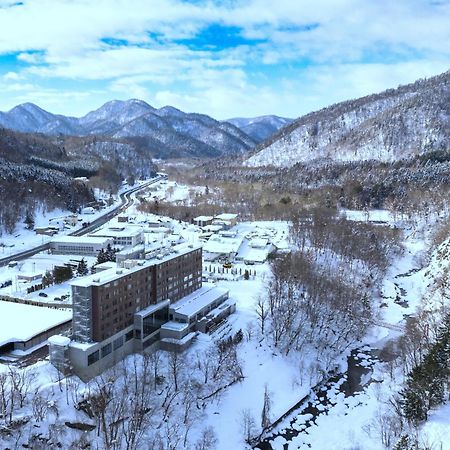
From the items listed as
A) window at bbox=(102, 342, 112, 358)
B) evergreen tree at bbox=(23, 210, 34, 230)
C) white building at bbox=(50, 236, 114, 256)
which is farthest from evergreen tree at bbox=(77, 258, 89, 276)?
evergreen tree at bbox=(23, 210, 34, 230)

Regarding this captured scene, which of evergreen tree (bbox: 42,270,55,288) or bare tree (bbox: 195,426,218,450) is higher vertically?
evergreen tree (bbox: 42,270,55,288)

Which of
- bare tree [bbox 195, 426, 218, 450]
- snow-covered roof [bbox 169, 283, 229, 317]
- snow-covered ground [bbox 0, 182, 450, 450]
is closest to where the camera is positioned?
bare tree [bbox 195, 426, 218, 450]

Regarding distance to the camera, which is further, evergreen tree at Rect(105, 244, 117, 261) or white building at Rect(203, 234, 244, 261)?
white building at Rect(203, 234, 244, 261)

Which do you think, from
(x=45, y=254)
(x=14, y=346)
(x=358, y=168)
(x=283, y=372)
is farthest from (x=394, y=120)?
(x=14, y=346)

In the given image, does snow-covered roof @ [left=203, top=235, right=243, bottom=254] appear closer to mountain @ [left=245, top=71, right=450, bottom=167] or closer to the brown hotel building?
the brown hotel building

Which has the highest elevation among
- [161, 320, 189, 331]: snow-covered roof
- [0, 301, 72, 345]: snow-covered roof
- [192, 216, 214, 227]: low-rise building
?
[192, 216, 214, 227]: low-rise building

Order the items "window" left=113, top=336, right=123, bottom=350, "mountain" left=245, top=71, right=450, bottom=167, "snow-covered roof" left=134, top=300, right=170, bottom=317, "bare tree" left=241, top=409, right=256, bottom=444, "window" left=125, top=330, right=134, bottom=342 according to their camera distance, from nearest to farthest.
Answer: "bare tree" left=241, top=409, right=256, bottom=444 < "window" left=113, top=336, right=123, bottom=350 < "window" left=125, top=330, right=134, bottom=342 < "snow-covered roof" left=134, top=300, right=170, bottom=317 < "mountain" left=245, top=71, right=450, bottom=167

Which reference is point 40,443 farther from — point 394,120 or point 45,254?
point 394,120
